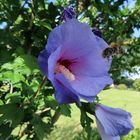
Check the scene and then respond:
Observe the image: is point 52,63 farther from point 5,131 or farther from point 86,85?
point 5,131

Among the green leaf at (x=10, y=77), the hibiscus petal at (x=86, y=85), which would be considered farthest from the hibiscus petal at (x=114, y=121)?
the green leaf at (x=10, y=77)

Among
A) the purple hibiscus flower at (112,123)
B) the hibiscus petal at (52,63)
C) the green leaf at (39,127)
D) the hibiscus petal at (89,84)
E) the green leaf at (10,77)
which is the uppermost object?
the hibiscus petal at (52,63)

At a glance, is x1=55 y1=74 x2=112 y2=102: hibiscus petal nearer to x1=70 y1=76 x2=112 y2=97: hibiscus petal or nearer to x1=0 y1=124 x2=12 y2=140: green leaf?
x1=70 y1=76 x2=112 y2=97: hibiscus petal

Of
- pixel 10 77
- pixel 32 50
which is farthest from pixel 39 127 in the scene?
pixel 32 50

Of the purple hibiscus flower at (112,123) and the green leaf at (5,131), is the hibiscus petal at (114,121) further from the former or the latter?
the green leaf at (5,131)

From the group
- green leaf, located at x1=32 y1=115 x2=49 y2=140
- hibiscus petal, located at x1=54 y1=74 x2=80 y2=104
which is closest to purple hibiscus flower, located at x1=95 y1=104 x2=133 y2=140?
hibiscus petal, located at x1=54 y1=74 x2=80 y2=104

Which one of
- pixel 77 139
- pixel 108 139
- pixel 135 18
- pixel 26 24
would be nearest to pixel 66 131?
pixel 77 139

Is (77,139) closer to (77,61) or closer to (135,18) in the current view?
(135,18)
